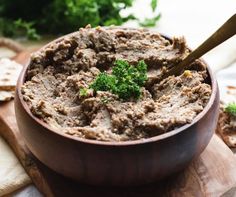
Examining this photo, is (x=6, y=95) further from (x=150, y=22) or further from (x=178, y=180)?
(x=150, y=22)

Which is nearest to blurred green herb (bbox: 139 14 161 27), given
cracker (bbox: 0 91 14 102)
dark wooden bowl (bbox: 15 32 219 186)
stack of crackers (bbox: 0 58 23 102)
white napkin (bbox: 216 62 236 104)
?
white napkin (bbox: 216 62 236 104)

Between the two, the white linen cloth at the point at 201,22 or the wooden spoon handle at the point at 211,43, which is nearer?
the wooden spoon handle at the point at 211,43

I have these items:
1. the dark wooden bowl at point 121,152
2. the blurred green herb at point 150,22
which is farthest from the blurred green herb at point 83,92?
the blurred green herb at point 150,22

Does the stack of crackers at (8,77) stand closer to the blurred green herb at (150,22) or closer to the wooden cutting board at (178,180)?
the wooden cutting board at (178,180)

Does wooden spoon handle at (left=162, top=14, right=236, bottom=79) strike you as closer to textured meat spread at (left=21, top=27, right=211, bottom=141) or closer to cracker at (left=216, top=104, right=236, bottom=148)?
textured meat spread at (left=21, top=27, right=211, bottom=141)

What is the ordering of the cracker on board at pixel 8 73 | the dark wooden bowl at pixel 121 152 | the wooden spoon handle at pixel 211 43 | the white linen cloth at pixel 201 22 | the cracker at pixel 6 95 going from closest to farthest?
the dark wooden bowl at pixel 121 152, the wooden spoon handle at pixel 211 43, the cracker at pixel 6 95, the cracker on board at pixel 8 73, the white linen cloth at pixel 201 22
